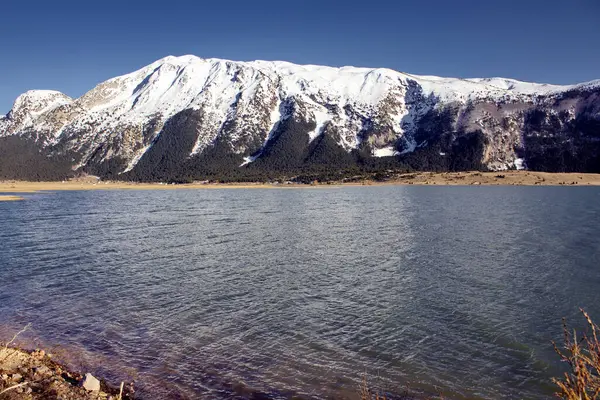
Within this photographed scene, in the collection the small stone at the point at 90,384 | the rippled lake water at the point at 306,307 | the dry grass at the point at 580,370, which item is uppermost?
the dry grass at the point at 580,370

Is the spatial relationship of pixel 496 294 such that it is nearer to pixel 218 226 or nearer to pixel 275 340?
pixel 275 340

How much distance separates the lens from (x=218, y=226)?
52125mm

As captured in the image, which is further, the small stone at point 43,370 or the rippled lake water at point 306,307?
the rippled lake water at point 306,307

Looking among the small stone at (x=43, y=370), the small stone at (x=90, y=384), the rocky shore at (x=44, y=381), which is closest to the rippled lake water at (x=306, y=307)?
the rocky shore at (x=44, y=381)

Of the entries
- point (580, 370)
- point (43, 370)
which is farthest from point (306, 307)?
point (580, 370)

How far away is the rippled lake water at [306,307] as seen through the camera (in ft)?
47.8

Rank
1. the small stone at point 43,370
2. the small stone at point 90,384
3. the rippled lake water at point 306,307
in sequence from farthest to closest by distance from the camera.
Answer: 1. the rippled lake water at point 306,307
2. the small stone at point 43,370
3. the small stone at point 90,384

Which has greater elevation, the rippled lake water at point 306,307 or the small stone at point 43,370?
the small stone at point 43,370

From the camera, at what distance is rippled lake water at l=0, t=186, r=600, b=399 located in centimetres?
1456

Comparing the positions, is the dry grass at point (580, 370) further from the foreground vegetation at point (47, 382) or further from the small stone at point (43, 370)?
the small stone at point (43, 370)

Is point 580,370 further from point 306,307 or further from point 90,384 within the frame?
point 306,307

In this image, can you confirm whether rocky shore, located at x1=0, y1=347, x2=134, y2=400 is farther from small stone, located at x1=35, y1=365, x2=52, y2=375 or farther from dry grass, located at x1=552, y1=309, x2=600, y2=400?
dry grass, located at x1=552, y1=309, x2=600, y2=400

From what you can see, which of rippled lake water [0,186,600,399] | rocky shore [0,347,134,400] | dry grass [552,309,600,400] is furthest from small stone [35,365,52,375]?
dry grass [552,309,600,400]

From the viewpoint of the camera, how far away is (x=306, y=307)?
70.2 ft
